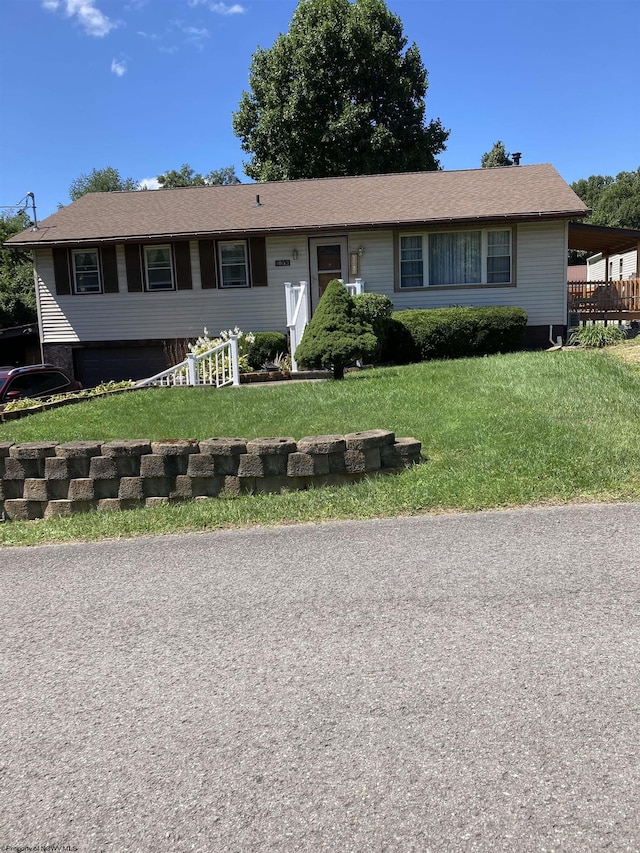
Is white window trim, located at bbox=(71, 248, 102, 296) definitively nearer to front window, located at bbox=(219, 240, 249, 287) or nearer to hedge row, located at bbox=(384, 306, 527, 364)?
front window, located at bbox=(219, 240, 249, 287)

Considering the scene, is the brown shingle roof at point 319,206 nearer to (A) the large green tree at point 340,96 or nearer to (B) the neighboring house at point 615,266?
(B) the neighboring house at point 615,266

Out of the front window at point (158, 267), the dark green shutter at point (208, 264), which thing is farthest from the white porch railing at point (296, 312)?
the front window at point (158, 267)

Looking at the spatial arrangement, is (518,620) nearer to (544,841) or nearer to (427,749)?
(427,749)

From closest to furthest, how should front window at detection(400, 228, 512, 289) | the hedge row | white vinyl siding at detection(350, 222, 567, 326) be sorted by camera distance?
1. the hedge row
2. white vinyl siding at detection(350, 222, 567, 326)
3. front window at detection(400, 228, 512, 289)

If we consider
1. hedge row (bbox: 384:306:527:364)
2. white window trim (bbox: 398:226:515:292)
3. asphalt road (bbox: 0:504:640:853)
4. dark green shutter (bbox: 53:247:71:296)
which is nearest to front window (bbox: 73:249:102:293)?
dark green shutter (bbox: 53:247:71:296)

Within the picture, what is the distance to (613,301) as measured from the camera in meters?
18.5

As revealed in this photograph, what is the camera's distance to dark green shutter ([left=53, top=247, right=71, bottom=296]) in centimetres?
1855

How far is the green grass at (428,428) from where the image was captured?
602 cm

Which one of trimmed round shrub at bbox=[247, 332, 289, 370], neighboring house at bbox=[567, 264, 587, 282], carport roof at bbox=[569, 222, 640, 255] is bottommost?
trimmed round shrub at bbox=[247, 332, 289, 370]

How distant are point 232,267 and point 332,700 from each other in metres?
16.6

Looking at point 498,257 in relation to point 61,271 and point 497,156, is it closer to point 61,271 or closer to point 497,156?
point 61,271

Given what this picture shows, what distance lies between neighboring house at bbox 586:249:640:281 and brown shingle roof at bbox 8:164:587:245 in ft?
28.2

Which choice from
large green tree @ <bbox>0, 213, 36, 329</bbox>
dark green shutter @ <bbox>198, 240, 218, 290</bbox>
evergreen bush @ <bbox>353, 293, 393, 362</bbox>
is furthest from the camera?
large green tree @ <bbox>0, 213, 36, 329</bbox>

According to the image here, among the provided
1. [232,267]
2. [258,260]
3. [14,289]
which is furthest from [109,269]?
[14,289]
